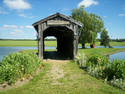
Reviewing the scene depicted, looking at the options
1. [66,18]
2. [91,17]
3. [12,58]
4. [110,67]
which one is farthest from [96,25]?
[12,58]

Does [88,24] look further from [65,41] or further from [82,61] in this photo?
[82,61]

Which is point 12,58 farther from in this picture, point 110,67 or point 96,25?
point 96,25

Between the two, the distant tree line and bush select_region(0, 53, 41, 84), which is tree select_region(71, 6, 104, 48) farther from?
bush select_region(0, 53, 41, 84)

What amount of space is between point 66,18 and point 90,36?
753 inches

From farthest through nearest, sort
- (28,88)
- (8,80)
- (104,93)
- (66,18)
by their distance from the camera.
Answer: (66,18) < (8,80) < (28,88) < (104,93)

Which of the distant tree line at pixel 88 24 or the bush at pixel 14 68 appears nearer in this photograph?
the bush at pixel 14 68

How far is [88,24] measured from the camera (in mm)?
29375

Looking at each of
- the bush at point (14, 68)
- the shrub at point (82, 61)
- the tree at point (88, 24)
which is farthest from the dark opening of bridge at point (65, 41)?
the tree at point (88, 24)

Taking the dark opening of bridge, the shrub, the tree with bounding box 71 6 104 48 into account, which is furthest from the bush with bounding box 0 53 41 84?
the tree with bounding box 71 6 104 48

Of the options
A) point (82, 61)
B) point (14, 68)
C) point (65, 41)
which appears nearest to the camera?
point (14, 68)

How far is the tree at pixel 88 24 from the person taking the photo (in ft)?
95.1

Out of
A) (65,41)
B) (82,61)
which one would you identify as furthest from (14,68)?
(65,41)

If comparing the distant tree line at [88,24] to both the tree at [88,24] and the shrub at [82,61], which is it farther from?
the shrub at [82,61]

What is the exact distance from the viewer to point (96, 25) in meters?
30.6
